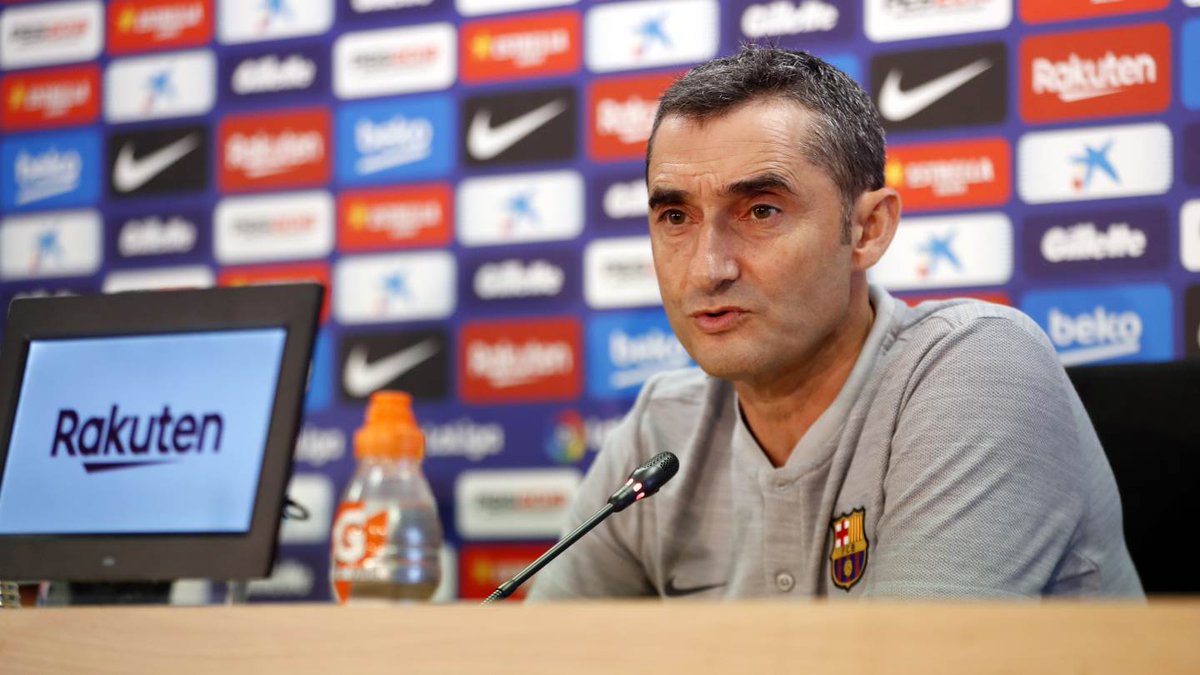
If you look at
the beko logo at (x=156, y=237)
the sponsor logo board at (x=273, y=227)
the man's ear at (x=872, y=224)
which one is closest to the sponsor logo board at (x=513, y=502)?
the sponsor logo board at (x=273, y=227)

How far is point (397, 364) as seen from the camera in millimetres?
2484

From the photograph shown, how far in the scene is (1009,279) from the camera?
211 cm

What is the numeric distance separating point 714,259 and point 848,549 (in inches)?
13.5

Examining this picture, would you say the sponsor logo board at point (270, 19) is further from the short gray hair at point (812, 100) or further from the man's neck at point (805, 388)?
the man's neck at point (805, 388)

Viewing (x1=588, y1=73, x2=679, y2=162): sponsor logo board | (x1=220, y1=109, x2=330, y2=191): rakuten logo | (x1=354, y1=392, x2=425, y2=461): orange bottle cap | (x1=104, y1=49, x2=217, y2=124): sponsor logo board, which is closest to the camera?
(x1=354, y1=392, x2=425, y2=461): orange bottle cap

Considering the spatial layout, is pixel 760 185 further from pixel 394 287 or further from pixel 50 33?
pixel 50 33

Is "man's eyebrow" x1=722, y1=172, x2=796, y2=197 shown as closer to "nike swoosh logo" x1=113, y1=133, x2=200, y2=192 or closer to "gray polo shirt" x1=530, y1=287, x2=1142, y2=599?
"gray polo shirt" x1=530, y1=287, x2=1142, y2=599

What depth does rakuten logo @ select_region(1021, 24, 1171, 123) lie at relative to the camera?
6.70 ft

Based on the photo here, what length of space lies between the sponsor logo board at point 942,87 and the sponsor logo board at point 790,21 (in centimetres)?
10

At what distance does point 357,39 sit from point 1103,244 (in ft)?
4.99

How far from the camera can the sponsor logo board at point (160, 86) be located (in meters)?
2.72

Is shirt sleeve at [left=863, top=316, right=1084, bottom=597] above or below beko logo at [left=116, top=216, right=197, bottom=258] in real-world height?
below

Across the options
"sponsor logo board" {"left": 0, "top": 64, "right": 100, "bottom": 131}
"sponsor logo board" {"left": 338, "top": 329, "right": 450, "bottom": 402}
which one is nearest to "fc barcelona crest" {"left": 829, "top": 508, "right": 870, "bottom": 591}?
"sponsor logo board" {"left": 338, "top": 329, "right": 450, "bottom": 402}

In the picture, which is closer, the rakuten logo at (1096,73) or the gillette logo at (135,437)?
the gillette logo at (135,437)
